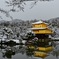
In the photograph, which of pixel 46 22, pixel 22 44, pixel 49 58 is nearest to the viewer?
pixel 49 58

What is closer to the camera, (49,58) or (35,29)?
(49,58)

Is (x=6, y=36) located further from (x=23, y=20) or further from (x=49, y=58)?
(x=49, y=58)

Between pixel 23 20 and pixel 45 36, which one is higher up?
pixel 23 20

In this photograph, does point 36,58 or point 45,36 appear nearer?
point 36,58

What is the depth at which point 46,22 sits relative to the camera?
617 cm

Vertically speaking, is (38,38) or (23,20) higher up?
(23,20)

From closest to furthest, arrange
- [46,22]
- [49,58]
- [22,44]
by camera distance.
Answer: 1. [49,58]
2. [22,44]
3. [46,22]

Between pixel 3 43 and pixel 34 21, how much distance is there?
101 centimetres

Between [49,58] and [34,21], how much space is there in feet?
8.52

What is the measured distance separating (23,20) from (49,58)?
8.44 ft

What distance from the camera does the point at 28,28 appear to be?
19.7 ft

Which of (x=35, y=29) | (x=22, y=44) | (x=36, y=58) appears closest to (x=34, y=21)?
(x=35, y=29)

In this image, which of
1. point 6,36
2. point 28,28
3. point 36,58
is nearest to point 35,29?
point 28,28

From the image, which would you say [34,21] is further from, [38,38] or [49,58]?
[49,58]
